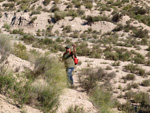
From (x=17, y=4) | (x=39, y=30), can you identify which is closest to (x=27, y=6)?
(x=17, y=4)

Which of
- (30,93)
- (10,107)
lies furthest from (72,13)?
(10,107)

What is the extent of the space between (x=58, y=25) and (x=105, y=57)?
627 inches

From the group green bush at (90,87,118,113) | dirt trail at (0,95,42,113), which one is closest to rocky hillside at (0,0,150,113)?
green bush at (90,87,118,113)

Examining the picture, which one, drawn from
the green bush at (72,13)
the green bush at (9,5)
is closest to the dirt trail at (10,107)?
the green bush at (72,13)

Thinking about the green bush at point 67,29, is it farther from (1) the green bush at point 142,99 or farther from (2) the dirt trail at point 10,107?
(2) the dirt trail at point 10,107

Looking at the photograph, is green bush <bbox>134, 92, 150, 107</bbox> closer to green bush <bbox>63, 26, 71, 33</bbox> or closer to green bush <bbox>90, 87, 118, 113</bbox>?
green bush <bbox>90, 87, 118, 113</bbox>

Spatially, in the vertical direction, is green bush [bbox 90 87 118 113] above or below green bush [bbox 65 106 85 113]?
below

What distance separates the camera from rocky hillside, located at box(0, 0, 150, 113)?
214 inches

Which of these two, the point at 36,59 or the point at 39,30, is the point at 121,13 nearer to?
the point at 39,30

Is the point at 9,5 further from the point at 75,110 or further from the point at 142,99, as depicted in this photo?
the point at 75,110

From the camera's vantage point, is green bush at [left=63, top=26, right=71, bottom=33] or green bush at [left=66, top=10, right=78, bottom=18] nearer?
green bush at [left=63, top=26, right=71, bottom=33]

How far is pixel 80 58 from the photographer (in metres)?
15.2

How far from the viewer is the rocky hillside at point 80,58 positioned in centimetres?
545

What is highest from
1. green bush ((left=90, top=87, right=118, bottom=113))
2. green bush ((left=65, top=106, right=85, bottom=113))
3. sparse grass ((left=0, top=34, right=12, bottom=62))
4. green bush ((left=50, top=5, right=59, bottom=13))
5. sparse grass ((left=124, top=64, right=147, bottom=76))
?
sparse grass ((left=0, top=34, right=12, bottom=62))
